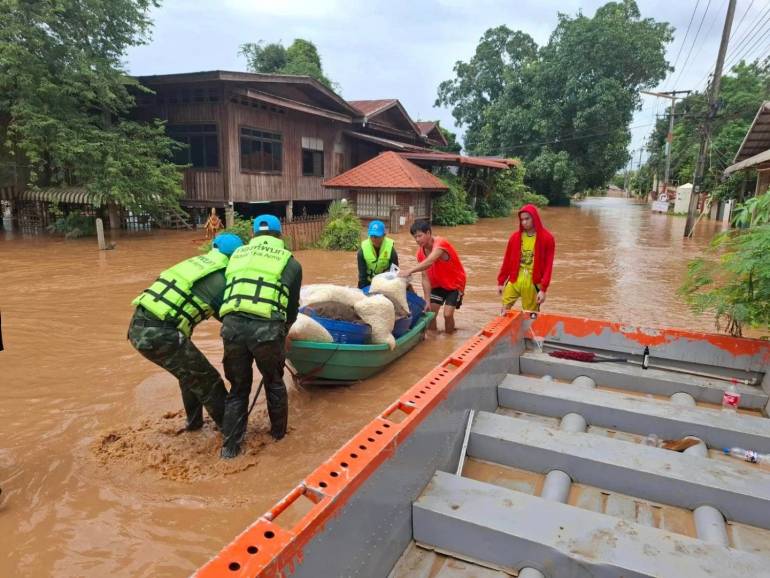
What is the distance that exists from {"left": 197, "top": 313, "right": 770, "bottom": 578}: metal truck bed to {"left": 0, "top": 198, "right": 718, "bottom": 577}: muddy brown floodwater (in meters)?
1.60

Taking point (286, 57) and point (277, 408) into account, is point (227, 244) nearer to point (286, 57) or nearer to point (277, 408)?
point (277, 408)

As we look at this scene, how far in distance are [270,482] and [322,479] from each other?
Answer: 7.37ft

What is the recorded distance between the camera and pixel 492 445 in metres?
2.70

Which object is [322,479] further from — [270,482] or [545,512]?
[270,482]

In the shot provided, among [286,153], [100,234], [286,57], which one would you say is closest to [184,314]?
[100,234]

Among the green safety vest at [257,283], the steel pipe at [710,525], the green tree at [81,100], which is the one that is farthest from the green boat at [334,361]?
the green tree at [81,100]

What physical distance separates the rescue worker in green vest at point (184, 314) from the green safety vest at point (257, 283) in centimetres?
21

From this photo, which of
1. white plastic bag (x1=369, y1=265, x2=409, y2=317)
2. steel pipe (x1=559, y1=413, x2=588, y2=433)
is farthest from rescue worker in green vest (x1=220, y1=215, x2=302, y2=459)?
steel pipe (x1=559, y1=413, x2=588, y2=433)

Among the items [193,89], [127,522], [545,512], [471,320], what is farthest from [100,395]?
[193,89]

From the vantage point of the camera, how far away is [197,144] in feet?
55.6

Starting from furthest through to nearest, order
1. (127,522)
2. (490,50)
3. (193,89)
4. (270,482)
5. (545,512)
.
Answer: (490,50) < (193,89) < (270,482) < (127,522) < (545,512)

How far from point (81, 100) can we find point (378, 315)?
1479 cm

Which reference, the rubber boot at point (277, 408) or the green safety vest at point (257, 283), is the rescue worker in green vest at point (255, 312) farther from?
the rubber boot at point (277, 408)

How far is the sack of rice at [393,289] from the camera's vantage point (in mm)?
5383
